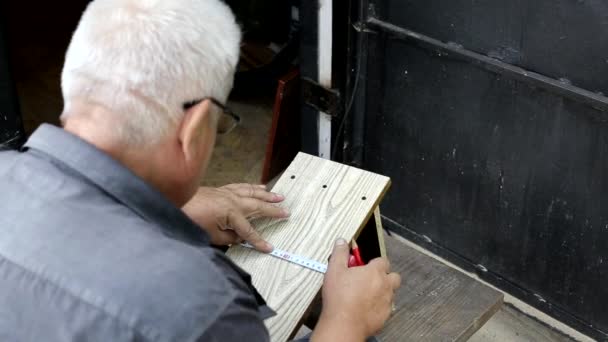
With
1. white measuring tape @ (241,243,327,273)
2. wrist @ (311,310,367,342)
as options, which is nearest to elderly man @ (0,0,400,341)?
wrist @ (311,310,367,342)

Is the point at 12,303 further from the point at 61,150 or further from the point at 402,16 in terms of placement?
the point at 402,16

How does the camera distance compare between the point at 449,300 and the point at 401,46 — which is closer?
the point at 449,300

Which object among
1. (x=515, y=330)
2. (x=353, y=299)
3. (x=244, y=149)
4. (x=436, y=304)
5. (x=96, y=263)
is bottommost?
(x=515, y=330)

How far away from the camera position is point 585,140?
8.04 feet

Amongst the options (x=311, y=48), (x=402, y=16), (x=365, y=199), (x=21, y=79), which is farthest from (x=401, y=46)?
(x=21, y=79)

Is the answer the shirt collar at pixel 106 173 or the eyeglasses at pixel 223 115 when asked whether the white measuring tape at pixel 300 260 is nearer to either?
the eyeglasses at pixel 223 115

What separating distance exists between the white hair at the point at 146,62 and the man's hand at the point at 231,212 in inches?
23.3

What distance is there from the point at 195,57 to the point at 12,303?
0.48 metres

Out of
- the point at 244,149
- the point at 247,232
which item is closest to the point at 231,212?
the point at 247,232

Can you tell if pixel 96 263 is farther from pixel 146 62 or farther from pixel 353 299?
pixel 353 299

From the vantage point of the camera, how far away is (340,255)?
176 centimetres

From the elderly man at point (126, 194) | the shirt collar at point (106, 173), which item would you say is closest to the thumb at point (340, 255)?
the elderly man at point (126, 194)

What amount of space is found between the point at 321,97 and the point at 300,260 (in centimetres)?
135

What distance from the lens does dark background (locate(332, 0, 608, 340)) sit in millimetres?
2404
